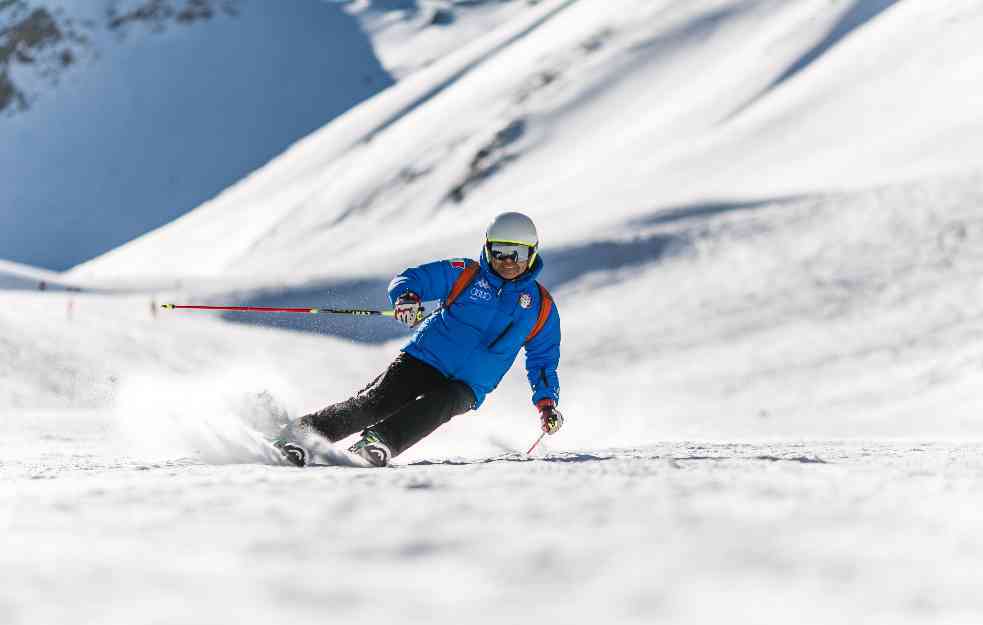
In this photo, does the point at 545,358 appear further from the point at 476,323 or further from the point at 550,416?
the point at 476,323

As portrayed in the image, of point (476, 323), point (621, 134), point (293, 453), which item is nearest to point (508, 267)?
point (476, 323)

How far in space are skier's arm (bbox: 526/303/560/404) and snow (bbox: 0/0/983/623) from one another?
0.43 metres

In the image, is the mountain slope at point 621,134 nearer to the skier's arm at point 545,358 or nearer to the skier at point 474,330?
the skier's arm at point 545,358

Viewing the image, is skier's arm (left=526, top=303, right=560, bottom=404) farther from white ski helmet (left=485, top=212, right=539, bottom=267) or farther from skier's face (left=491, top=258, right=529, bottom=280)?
white ski helmet (left=485, top=212, right=539, bottom=267)

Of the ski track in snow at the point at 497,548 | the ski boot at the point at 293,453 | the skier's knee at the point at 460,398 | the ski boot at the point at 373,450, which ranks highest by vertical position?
A: the ski track in snow at the point at 497,548

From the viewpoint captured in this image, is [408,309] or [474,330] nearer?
[408,309]

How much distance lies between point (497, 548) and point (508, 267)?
353 cm

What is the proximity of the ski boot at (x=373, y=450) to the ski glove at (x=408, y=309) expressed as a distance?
86cm

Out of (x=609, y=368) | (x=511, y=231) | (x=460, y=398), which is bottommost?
(x=609, y=368)

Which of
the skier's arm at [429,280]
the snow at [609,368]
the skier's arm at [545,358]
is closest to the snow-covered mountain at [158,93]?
the snow at [609,368]

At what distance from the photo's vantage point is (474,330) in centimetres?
587

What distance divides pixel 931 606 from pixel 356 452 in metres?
3.10

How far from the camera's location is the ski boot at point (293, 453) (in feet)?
14.4

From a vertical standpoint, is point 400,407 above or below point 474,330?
below
